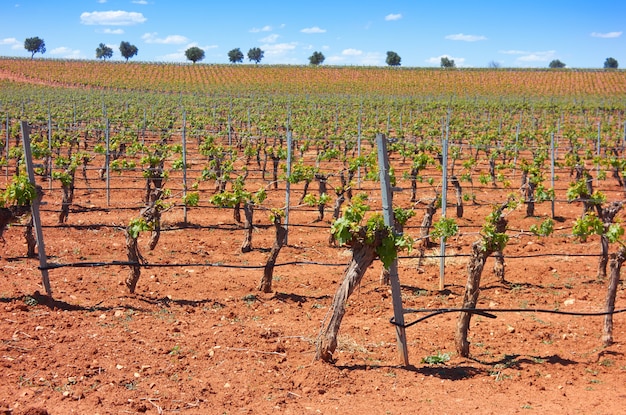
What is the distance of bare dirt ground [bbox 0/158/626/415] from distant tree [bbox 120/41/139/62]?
311 ft

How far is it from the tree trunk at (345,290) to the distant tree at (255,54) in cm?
10336

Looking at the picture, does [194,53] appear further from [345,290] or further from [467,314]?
[345,290]

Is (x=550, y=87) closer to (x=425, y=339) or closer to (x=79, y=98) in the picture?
(x=79, y=98)

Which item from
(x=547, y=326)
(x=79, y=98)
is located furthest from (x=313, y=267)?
(x=79, y=98)

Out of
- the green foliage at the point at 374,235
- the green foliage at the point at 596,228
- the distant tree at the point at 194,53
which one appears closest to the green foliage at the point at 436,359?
the green foliage at the point at 374,235

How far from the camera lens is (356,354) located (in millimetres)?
7027

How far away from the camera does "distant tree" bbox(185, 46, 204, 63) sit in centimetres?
9863

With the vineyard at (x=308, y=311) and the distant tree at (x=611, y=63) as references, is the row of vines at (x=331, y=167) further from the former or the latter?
the distant tree at (x=611, y=63)

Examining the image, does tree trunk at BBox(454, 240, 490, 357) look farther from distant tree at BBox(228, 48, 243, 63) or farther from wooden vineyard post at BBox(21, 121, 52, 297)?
distant tree at BBox(228, 48, 243, 63)

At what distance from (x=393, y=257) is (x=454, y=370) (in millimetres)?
1359

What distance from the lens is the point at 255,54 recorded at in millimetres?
106438

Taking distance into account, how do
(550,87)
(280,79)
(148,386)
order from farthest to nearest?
(280,79) < (550,87) < (148,386)

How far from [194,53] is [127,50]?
1054 cm

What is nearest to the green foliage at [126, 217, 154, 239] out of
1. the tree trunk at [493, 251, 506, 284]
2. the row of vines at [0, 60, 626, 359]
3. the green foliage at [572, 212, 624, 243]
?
the row of vines at [0, 60, 626, 359]
